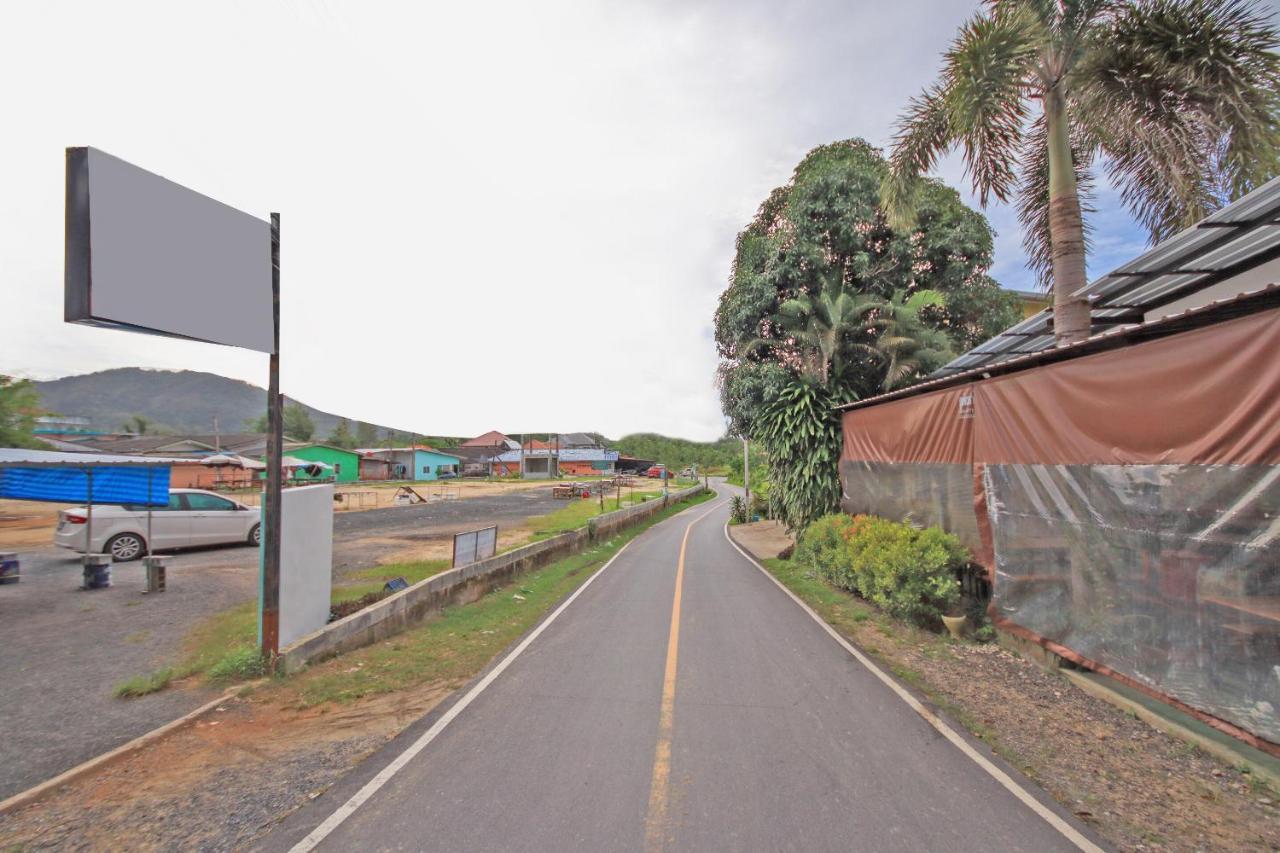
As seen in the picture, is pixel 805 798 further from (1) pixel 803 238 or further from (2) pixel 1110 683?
(1) pixel 803 238

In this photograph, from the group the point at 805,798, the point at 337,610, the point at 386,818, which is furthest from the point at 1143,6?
the point at 337,610

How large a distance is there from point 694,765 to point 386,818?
2098mm

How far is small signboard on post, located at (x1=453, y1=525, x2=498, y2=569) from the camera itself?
10.5 metres

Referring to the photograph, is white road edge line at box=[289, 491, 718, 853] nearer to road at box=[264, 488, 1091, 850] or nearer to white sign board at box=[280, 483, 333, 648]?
road at box=[264, 488, 1091, 850]

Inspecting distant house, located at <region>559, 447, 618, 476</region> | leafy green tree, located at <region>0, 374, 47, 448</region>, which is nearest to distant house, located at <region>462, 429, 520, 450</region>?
distant house, located at <region>559, 447, 618, 476</region>

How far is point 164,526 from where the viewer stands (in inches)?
518

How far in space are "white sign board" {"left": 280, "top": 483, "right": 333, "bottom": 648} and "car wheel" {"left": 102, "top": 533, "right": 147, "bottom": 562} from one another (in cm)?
847

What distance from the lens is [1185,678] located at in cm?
439

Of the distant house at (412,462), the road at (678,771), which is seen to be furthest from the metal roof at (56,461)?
the distant house at (412,462)

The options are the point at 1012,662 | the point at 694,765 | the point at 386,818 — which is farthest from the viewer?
the point at 1012,662

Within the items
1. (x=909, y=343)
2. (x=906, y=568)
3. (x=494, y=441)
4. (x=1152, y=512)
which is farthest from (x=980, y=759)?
(x=494, y=441)

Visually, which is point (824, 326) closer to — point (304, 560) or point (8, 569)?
point (304, 560)

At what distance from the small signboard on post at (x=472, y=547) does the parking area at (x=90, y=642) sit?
9.74 feet

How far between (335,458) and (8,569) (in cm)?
5066
